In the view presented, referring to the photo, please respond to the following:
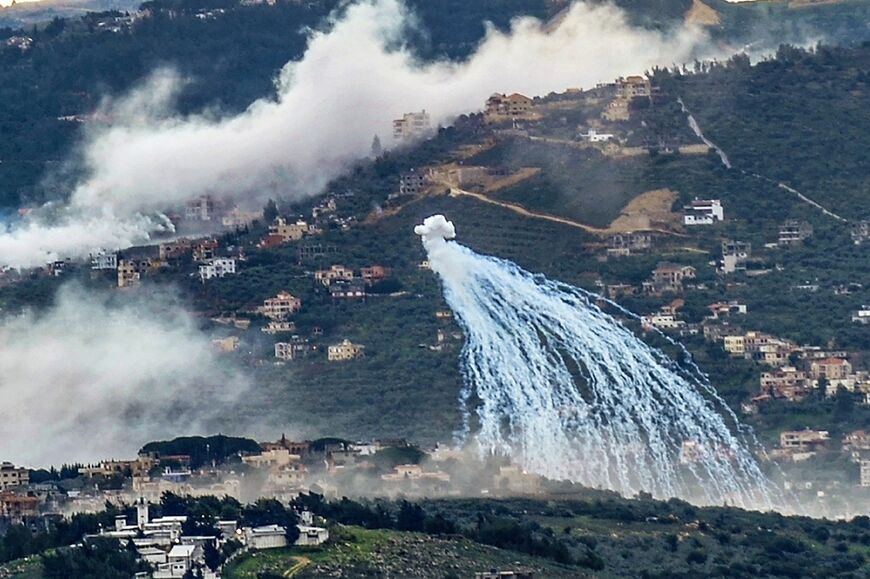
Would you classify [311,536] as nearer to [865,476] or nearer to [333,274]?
[865,476]

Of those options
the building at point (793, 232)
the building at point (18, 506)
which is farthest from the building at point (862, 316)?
the building at point (18, 506)

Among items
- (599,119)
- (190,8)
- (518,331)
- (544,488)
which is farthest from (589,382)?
(190,8)

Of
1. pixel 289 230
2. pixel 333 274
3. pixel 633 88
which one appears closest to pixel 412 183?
pixel 289 230

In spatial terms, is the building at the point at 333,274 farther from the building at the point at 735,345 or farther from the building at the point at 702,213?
the building at the point at 735,345

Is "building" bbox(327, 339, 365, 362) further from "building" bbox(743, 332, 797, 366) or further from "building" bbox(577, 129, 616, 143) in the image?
"building" bbox(577, 129, 616, 143)

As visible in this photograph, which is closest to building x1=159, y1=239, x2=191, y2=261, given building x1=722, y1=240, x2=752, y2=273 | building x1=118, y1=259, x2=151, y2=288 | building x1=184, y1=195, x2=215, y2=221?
building x1=118, y1=259, x2=151, y2=288

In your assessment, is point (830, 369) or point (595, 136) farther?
point (595, 136)
